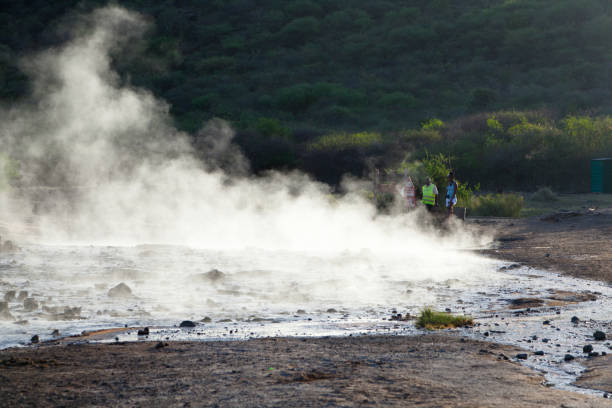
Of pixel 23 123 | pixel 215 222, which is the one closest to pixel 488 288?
pixel 215 222

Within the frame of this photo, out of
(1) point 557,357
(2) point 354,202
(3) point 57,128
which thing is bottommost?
(1) point 557,357

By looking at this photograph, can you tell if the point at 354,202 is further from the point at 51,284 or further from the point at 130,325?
the point at 130,325

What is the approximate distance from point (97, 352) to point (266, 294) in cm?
419

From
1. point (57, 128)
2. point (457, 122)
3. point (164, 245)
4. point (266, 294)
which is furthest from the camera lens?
point (457, 122)

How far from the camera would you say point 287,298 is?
10484mm

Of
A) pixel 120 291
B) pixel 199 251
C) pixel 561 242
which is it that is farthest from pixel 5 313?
pixel 561 242

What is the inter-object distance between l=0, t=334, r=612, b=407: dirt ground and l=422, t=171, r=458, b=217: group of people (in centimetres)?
1079

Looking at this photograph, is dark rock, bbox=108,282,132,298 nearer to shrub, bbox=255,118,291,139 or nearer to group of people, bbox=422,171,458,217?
group of people, bbox=422,171,458,217

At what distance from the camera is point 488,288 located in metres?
11.2

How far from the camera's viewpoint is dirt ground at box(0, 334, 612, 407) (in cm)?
535

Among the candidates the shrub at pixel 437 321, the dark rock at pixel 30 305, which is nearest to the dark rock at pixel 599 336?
the shrub at pixel 437 321

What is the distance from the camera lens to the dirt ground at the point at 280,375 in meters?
5.35

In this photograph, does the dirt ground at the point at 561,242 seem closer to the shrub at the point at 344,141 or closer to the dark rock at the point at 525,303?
the dark rock at the point at 525,303

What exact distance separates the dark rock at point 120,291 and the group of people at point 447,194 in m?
9.35
